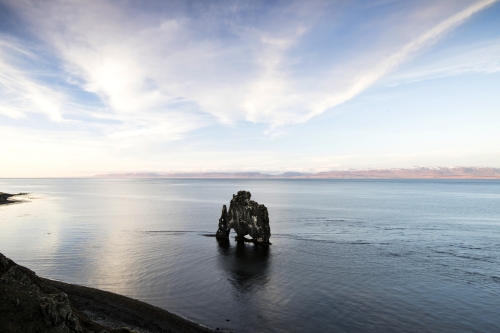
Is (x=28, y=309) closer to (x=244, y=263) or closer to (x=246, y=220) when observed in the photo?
(x=244, y=263)

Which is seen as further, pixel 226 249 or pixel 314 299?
pixel 226 249

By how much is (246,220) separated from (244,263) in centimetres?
1378

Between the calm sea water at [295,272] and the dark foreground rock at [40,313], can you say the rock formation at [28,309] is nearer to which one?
the dark foreground rock at [40,313]

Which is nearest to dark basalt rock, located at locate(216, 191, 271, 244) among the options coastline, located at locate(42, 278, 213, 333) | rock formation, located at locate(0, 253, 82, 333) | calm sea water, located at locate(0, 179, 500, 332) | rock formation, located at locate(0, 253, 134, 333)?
calm sea water, located at locate(0, 179, 500, 332)

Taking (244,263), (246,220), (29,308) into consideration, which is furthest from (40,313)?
(246,220)

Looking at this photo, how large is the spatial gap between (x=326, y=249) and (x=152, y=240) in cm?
3058

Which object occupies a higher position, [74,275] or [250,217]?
[250,217]

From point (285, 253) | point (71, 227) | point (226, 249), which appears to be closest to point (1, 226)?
point (71, 227)

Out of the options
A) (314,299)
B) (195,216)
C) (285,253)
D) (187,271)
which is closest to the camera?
(314,299)

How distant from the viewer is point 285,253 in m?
45.2

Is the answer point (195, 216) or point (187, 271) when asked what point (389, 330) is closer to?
point (187, 271)

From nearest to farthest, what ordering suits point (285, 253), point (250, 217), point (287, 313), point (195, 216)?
point (287, 313), point (285, 253), point (250, 217), point (195, 216)

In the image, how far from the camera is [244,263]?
133 feet

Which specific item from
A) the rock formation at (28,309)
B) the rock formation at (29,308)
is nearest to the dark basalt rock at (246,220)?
the rock formation at (28,309)
